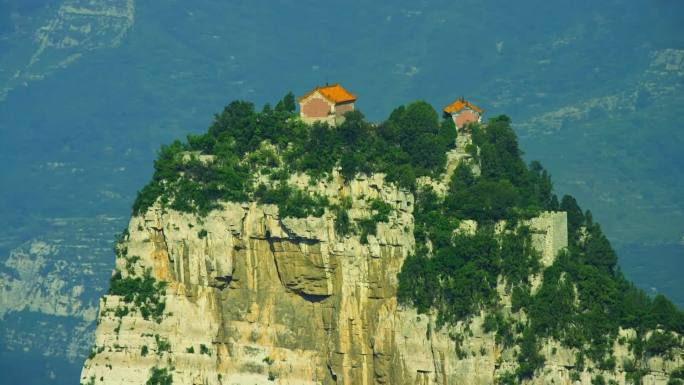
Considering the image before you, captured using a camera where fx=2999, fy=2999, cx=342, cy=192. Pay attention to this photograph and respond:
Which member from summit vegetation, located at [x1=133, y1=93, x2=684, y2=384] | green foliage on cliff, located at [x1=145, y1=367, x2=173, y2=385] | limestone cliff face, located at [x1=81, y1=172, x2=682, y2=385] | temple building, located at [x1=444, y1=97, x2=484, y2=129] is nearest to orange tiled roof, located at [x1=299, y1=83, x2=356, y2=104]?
summit vegetation, located at [x1=133, y1=93, x2=684, y2=384]

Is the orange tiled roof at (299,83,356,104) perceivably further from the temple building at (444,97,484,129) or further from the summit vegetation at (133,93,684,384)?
the temple building at (444,97,484,129)

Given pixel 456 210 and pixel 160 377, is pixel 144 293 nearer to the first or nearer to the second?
pixel 160 377

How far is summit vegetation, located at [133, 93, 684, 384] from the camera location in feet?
314

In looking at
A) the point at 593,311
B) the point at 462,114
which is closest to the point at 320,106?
the point at 462,114

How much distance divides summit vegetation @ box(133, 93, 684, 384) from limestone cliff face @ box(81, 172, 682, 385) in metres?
Answer: 0.43

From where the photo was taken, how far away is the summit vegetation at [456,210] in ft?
314

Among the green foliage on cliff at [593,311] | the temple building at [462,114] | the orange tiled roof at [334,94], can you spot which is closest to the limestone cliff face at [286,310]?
the green foliage on cliff at [593,311]

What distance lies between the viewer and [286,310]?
98.7 meters

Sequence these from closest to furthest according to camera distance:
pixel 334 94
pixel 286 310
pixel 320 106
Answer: pixel 286 310, pixel 320 106, pixel 334 94

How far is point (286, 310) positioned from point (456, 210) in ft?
21.4

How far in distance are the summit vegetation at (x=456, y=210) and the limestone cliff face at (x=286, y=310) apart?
1.42 ft

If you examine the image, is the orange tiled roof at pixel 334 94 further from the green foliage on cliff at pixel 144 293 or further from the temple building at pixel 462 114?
the green foliage on cliff at pixel 144 293

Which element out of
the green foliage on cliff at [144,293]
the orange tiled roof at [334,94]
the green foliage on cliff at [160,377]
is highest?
the orange tiled roof at [334,94]

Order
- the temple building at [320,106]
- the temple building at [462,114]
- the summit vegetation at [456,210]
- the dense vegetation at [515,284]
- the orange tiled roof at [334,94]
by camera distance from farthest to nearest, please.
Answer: the temple building at [462,114] → the orange tiled roof at [334,94] → the temple building at [320,106] → the summit vegetation at [456,210] → the dense vegetation at [515,284]
